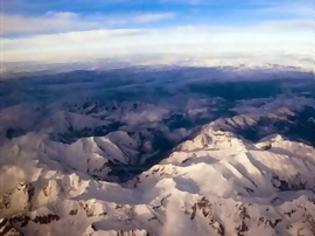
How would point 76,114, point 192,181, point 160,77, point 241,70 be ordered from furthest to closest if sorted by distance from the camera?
point 241,70 → point 160,77 → point 76,114 → point 192,181

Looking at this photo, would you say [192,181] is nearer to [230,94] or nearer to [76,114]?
[76,114]

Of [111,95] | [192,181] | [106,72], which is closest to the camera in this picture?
[192,181]

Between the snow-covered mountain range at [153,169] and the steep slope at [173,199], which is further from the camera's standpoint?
the snow-covered mountain range at [153,169]

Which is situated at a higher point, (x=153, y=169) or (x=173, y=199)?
(x=173, y=199)

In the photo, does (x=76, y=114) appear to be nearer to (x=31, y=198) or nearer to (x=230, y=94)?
(x=230, y=94)

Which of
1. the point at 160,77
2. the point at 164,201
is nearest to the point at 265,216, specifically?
the point at 164,201

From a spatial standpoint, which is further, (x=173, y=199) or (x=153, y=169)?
(x=153, y=169)

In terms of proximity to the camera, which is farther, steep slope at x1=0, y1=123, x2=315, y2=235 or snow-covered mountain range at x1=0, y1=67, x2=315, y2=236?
snow-covered mountain range at x1=0, y1=67, x2=315, y2=236

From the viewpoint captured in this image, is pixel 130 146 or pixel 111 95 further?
pixel 111 95

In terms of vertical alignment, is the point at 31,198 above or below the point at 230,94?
above
